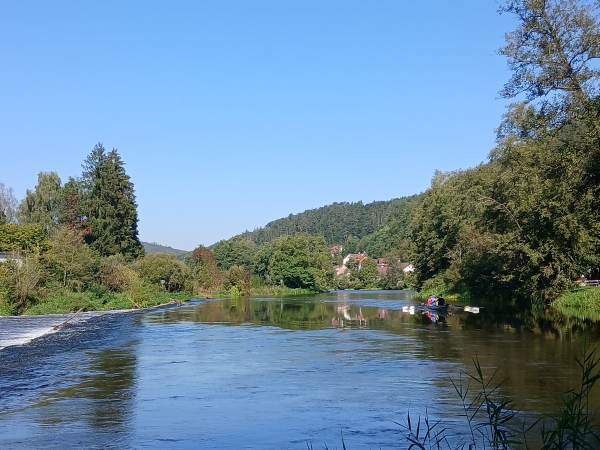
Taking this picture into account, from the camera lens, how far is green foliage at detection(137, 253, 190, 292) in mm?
63594

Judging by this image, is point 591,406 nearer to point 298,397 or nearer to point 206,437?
point 298,397

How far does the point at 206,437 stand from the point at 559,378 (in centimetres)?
899

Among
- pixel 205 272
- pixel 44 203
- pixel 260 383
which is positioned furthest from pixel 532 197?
pixel 44 203

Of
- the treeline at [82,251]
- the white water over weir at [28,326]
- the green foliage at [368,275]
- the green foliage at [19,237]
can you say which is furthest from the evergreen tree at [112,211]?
the green foliage at [368,275]

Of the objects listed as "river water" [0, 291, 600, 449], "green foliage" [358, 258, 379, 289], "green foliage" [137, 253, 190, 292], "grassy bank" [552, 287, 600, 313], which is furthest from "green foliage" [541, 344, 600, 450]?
"green foliage" [358, 258, 379, 289]

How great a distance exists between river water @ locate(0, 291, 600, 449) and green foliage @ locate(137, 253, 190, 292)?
35381 mm

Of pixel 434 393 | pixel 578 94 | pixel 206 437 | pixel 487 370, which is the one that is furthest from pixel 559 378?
pixel 578 94

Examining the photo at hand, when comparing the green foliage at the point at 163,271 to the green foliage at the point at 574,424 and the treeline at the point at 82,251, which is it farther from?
the green foliage at the point at 574,424

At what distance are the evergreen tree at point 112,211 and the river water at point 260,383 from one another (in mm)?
47143

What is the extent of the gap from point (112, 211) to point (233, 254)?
60.8m

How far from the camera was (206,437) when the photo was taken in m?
10.3

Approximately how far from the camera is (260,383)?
15148 mm

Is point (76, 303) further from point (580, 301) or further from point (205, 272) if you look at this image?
point (205, 272)

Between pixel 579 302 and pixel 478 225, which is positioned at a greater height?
pixel 478 225
